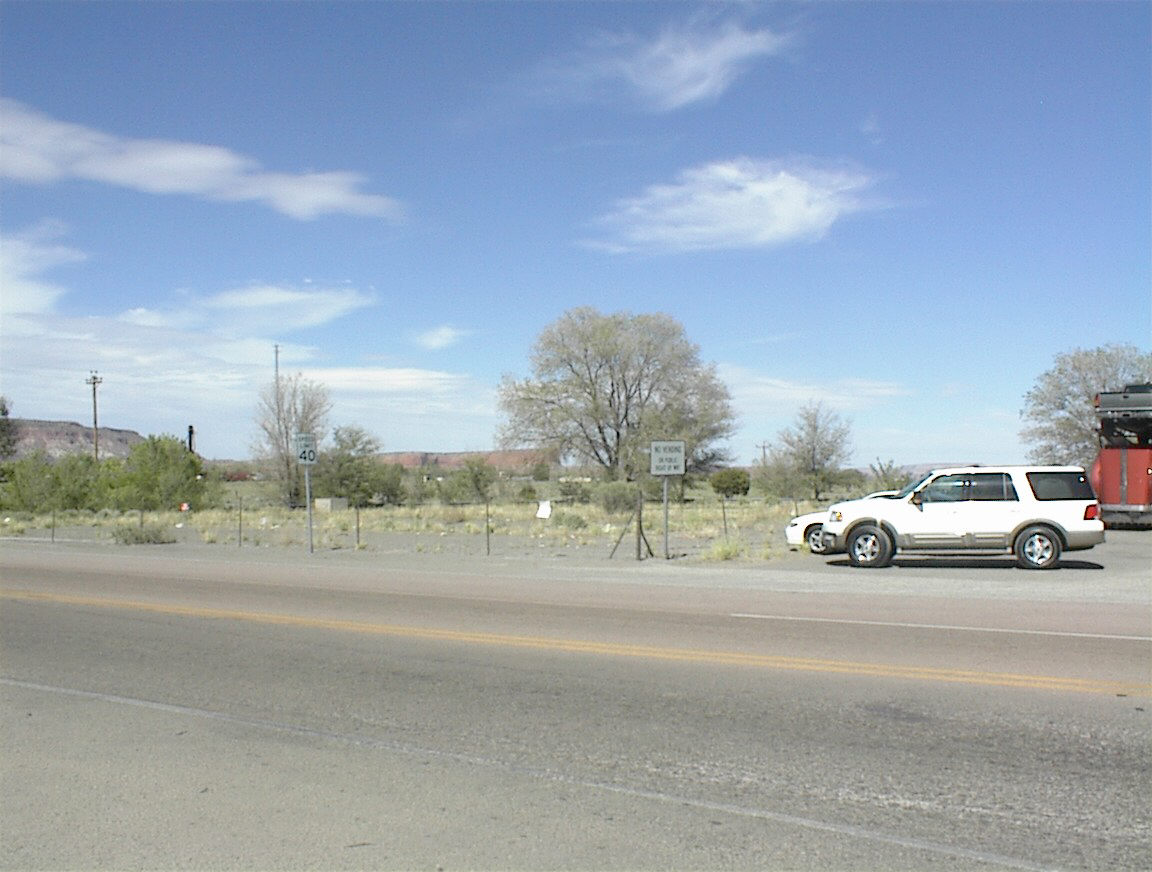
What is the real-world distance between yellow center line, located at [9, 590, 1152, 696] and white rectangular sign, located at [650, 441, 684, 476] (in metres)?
11.9

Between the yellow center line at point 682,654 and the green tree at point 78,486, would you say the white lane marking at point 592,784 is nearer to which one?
the yellow center line at point 682,654

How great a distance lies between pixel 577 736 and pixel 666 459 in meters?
17.3

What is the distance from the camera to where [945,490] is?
853 inches

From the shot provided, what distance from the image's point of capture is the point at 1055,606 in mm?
15227

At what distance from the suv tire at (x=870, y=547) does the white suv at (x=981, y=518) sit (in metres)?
0.02

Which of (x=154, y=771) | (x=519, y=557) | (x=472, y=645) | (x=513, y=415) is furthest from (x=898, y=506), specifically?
(x=513, y=415)

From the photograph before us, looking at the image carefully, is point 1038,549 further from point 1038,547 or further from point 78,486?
point 78,486

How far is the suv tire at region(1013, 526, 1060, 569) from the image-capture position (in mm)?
20859

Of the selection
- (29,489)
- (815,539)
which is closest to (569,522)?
(815,539)

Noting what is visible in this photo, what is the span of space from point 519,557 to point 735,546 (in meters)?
5.15

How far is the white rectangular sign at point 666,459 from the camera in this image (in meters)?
24.8

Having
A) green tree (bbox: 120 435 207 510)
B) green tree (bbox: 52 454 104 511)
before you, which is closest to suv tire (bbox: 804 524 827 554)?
green tree (bbox: 120 435 207 510)

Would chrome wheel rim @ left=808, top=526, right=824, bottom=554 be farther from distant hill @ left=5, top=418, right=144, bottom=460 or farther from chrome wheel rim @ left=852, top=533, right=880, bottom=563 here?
distant hill @ left=5, top=418, right=144, bottom=460

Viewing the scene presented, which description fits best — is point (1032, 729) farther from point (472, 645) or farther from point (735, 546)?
point (735, 546)
